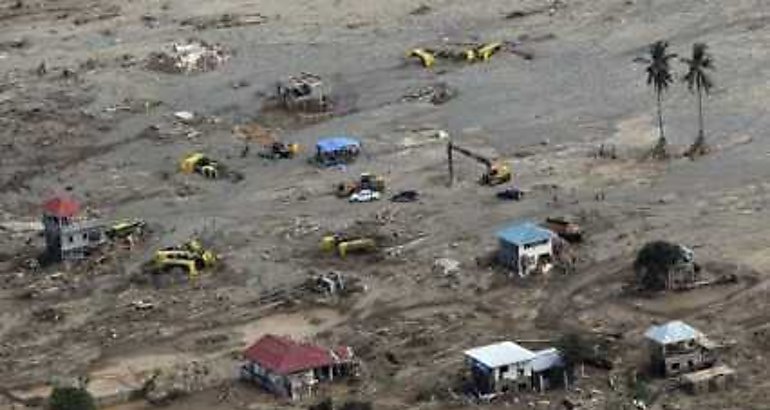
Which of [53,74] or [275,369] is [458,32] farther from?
[275,369]

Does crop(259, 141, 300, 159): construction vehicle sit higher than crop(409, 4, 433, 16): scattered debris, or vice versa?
crop(409, 4, 433, 16): scattered debris

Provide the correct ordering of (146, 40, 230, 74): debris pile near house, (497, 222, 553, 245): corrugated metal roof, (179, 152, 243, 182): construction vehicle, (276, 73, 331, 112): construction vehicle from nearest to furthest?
(497, 222, 553, 245): corrugated metal roof < (179, 152, 243, 182): construction vehicle < (276, 73, 331, 112): construction vehicle < (146, 40, 230, 74): debris pile near house

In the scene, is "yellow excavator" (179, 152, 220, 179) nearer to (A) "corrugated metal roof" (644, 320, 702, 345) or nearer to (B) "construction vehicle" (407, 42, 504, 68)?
(B) "construction vehicle" (407, 42, 504, 68)

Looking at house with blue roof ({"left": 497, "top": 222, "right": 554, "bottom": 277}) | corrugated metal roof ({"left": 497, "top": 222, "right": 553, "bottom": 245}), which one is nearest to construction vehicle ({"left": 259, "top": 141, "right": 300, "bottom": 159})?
corrugated metal roof ({"left": 497, "top": 222, "right": 553, "bottom": 245})

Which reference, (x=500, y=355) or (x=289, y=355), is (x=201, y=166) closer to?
(x=289, y=355)

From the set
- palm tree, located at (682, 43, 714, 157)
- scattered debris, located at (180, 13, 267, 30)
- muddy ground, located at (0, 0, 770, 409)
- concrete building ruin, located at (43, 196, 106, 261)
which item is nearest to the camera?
muddy ground, located at (0, 0, 770, 409)

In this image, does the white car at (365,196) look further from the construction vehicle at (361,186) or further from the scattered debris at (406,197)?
the scattered debris at (406,197)

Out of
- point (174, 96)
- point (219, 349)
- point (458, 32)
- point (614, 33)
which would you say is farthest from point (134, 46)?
point (219, 349)
